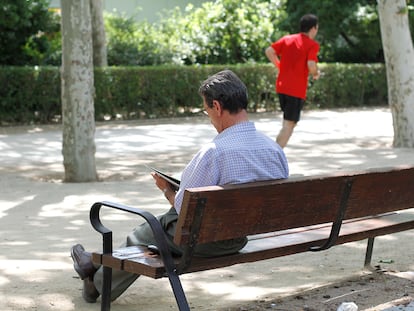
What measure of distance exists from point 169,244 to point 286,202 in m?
0.65

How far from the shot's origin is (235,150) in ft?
14.9

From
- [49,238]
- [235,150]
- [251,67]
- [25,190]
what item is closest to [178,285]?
[235,150]

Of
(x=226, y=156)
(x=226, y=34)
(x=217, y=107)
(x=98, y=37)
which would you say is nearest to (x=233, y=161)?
(x=226, y=156)

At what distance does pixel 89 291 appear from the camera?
17.0 ft

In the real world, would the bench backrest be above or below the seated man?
below

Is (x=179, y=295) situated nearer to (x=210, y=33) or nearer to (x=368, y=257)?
(x=368, y=257)

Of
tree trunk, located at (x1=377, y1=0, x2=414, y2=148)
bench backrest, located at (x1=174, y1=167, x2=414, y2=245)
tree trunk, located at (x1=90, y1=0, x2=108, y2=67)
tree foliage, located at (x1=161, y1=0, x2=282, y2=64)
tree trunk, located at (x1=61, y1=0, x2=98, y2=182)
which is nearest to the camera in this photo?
bench backrest, located at (x1=174, y1=167, x2=414, y2=245)

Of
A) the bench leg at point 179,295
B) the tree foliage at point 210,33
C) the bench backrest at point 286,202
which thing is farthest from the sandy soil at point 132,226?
the tree foliage at point 210,33

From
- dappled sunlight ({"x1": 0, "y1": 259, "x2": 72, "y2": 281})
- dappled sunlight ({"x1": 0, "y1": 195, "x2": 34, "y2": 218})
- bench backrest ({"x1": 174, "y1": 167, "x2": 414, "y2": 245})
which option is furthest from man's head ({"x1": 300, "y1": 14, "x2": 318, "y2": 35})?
bench backrest ({"x1": 174, "y1": 167, "x2": 414, "y2": 245})

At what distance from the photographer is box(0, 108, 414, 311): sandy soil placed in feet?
17.6

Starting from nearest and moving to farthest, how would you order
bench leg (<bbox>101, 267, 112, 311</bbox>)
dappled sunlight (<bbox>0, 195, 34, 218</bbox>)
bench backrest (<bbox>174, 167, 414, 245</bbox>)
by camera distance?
bench backrest (<bbox>174, 167, 414, 245</bbox>) < bench leg (<bbox>101, 267, 112, 311</bbox>) < dappled sunlight (<bbox>0, 195, 34, 218</bbox>)

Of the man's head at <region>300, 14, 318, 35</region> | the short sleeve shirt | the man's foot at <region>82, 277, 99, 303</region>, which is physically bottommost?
the man's foot at <region>82, 277, 99, 303</region>

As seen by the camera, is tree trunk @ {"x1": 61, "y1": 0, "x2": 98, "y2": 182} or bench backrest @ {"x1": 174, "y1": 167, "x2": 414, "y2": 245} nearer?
bench backrest @ {"x1": 174, "y1": 167, "x2": 414, "y2": 245}

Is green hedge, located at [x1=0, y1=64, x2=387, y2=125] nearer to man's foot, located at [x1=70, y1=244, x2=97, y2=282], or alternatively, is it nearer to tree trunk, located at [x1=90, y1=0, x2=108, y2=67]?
tree trunk, located at [x1=90, y1=0, x2=108, y2=67]
